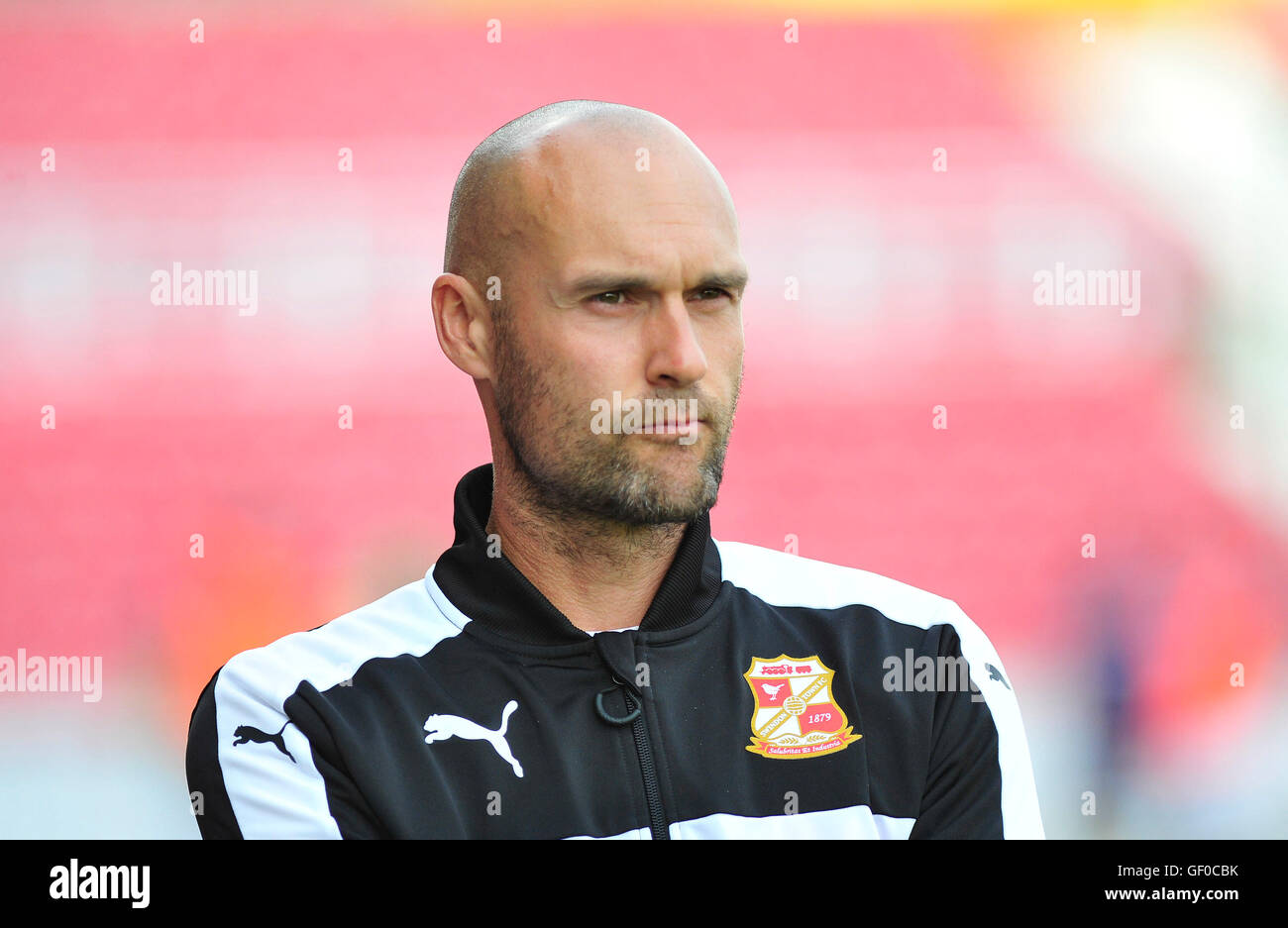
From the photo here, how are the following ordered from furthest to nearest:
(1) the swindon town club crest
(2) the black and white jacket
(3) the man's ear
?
(3) the man's ear, (1) the swindon town club crest, (2) the black and white jacket

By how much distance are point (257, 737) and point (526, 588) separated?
388mm

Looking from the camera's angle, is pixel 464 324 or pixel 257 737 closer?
pixel 257 737

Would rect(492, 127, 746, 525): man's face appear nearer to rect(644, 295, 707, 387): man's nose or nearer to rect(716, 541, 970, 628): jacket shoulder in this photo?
rect(644, 295, 707, 387): man's nose

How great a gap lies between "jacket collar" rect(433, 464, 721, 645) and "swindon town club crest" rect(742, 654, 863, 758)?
13 cm

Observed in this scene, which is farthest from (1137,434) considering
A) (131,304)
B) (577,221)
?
(131,304)

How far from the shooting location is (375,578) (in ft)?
10.4

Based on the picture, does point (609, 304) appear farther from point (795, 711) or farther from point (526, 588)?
point (795, 711)

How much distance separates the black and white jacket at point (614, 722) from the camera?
5.07 ft

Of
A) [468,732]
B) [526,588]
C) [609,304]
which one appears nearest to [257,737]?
[468,732]

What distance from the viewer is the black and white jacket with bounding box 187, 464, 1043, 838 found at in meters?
1.55

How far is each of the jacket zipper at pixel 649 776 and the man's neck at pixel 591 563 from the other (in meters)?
0.15

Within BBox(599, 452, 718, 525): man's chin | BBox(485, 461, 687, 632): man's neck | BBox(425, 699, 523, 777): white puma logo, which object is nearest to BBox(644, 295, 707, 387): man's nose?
BBox(599, 452, 718, 525): man's chin

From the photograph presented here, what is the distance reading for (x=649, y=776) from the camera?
1593 millimetres

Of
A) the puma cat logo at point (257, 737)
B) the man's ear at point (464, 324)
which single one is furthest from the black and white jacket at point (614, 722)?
the man's ear at point (464, 324)
